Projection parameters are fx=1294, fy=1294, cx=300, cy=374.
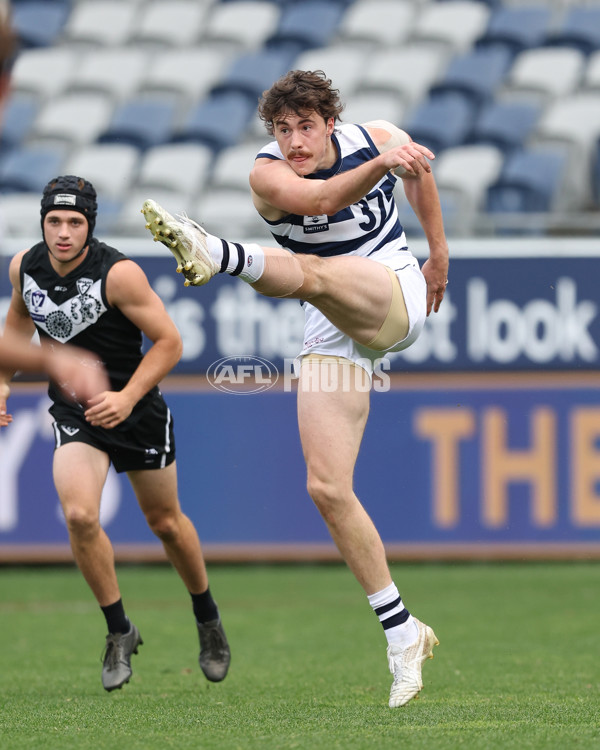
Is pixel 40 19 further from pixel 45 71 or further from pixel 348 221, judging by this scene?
pixel 348 221

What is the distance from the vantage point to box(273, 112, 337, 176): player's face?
5.25m

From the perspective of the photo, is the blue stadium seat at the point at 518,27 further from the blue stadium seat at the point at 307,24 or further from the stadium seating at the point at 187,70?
the stadium seating at the point at 187,70

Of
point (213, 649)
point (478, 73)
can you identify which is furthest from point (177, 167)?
point (213, 649)

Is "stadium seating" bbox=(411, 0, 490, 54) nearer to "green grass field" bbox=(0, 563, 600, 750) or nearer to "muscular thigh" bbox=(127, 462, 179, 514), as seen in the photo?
"green grass field" bbox=(0, 563, 600, 750)

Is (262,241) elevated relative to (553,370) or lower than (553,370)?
elevated

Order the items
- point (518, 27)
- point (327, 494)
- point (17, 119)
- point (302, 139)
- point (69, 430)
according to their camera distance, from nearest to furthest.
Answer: point (327, 494) → point (302, 139) → point (69, 430) → point (518, 27) → point (17, 119)

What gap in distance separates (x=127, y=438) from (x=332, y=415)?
113cm

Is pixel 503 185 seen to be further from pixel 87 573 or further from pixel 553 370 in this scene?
pixel 87 573

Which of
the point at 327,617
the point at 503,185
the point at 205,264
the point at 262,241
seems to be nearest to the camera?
the point at 205,264

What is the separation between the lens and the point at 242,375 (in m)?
11.4

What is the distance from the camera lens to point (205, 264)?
16.1 feet

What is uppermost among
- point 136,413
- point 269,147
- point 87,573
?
point 269,147

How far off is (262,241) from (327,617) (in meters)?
3.54

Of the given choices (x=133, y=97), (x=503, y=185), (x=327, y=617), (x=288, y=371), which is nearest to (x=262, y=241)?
(x=288, y=371)
